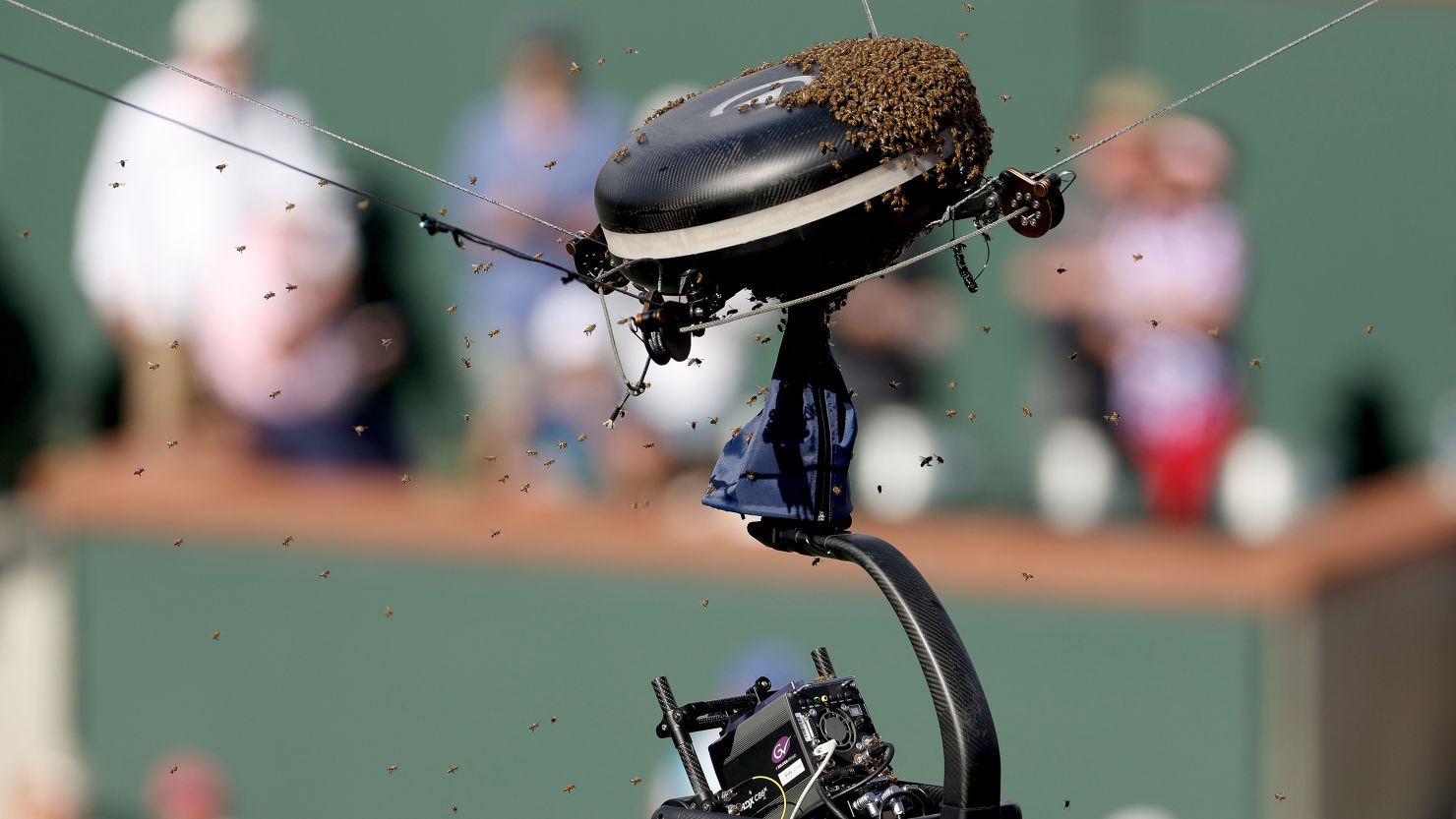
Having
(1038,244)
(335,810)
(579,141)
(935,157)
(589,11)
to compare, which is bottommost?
(335,810)

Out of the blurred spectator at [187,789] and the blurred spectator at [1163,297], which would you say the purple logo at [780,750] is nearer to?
the blurred spectator at [1163,297]

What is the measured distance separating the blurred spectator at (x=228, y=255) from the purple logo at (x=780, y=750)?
5.22 m

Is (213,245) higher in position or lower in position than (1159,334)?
higher

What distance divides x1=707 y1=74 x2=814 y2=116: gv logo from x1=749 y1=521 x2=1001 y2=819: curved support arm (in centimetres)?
75

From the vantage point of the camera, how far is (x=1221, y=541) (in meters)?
7.28

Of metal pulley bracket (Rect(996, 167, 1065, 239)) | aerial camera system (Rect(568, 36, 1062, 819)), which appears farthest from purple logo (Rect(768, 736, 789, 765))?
metal pulley bracket (Rect(996, 167, 1065, 239))

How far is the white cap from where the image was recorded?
8.87m

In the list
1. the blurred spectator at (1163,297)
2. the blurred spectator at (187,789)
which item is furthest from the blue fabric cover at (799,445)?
the blurred spectator at (187,789)

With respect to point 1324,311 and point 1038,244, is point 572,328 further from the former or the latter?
point 1324,311

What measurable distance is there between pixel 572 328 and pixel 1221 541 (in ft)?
8.26

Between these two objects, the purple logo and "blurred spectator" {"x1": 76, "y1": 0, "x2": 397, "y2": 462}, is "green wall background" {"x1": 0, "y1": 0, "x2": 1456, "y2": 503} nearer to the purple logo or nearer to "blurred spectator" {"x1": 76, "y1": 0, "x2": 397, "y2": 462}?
"blurred spectator" {"x1": 76, "y1": 0, "x2": 397, "y2": 462}

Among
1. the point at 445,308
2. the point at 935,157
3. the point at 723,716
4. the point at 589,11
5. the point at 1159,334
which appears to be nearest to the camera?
the point at 935,157

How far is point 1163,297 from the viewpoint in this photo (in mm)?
7105

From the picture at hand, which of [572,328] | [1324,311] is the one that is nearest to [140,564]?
[572,328]
